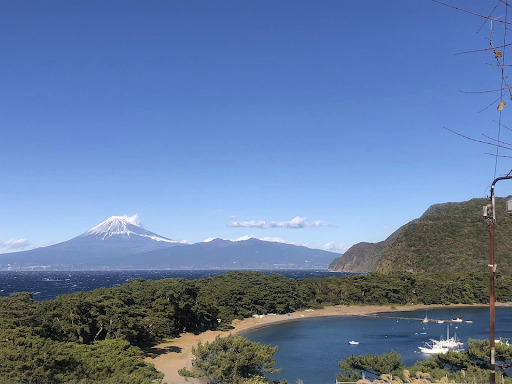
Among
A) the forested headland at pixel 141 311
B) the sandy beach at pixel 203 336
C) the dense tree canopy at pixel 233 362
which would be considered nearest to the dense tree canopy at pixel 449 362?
the dense tree canopy at pixel 233 362

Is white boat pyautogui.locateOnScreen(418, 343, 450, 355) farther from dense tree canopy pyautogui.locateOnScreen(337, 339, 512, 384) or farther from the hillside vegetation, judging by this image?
the hillside vegetation

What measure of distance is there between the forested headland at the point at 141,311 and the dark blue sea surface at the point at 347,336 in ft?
22.6

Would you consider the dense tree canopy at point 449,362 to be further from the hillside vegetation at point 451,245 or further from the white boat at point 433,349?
the hillside vegetation at point 451,245

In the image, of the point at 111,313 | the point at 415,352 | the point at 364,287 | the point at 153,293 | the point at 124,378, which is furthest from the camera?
the point at 364,287

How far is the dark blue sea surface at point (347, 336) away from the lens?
3259 cm

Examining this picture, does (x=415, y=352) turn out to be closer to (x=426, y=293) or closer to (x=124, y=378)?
(x=124, y=378)

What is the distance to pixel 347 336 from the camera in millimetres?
46062

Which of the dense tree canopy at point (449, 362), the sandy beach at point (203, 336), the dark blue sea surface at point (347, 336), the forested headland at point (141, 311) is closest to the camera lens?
the forested headland at point (141, 311)

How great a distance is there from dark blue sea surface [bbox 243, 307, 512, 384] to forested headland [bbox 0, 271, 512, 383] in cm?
689

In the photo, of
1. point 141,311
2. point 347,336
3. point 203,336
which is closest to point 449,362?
point 347,336

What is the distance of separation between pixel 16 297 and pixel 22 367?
108 feet

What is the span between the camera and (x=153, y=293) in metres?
47.8

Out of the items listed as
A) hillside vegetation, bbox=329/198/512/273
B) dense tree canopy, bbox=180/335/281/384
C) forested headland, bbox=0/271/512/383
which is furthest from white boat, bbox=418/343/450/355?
hillside vegetation, bbox=329/198/512/273

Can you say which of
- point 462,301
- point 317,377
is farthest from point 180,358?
point 462,301
